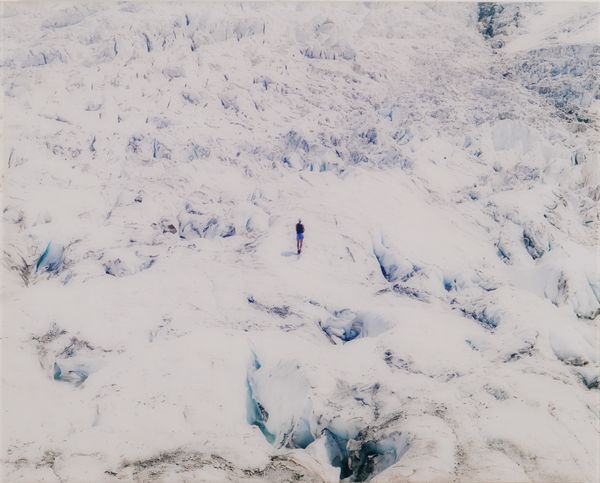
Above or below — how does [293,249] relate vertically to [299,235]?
below

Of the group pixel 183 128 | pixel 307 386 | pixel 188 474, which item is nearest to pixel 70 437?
pixel 188 474

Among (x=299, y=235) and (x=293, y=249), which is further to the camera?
(x=293, y=249)

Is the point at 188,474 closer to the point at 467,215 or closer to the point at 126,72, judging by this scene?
the point at 467,215

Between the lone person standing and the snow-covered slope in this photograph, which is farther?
the lone person standing

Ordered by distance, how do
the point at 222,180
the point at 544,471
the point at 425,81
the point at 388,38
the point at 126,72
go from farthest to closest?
the point at 388,38, the point at 425,81, the point at 126,72, the point at 222,180, the point at 544,471

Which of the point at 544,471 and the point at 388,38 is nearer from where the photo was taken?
the point at 544,471

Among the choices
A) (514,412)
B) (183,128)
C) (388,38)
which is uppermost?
(388,38)

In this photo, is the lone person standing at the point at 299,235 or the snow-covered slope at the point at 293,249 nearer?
the snow-covered slope at the point at 293,249

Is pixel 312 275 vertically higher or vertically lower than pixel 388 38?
lower
